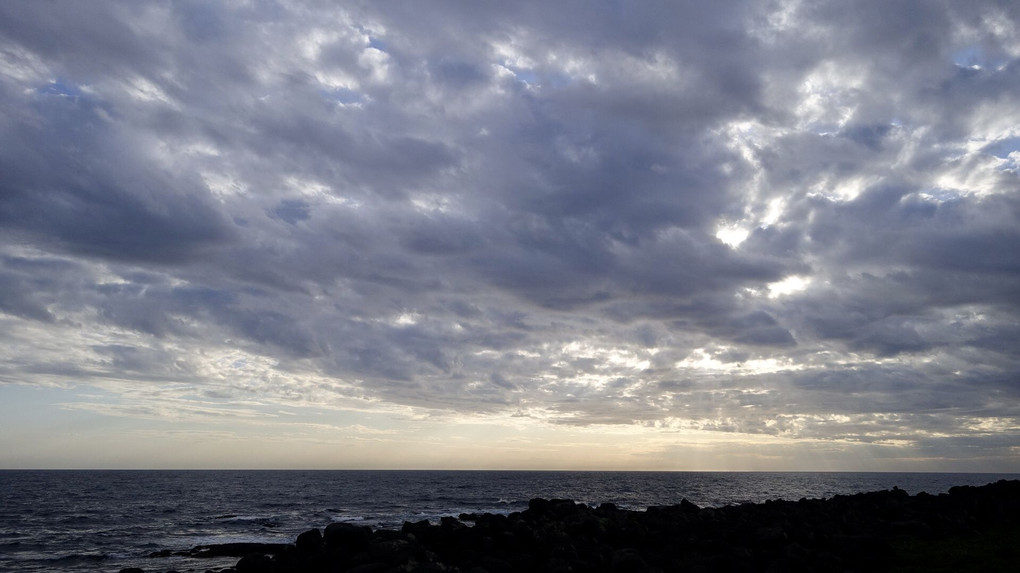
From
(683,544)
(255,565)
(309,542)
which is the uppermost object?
(683,544)

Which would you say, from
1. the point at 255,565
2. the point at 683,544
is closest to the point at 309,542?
the point at 255,565

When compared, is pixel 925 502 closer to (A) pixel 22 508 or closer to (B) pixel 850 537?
(B) pixel 850 537

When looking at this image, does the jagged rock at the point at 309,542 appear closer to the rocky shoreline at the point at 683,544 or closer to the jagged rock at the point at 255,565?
A: the rocky shoreline at the point at 683,544

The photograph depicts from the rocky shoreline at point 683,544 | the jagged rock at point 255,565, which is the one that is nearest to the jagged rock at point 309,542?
the rocky shoreline at point 683,544

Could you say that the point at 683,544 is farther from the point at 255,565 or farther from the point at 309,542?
the point at 255,565

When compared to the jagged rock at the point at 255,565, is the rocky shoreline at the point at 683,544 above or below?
above

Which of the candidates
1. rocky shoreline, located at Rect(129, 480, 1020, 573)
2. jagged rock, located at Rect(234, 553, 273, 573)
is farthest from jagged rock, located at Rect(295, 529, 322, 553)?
jagged rock, located at Rect(234, 553, 273, 573)

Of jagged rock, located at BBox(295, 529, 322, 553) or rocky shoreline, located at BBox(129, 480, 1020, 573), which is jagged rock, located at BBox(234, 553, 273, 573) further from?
jagged rock, located at BBox(295, 529, 322, 553)

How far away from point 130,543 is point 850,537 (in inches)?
1785

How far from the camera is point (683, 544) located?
92.8 ft

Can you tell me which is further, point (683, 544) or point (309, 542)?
point (309, 542)

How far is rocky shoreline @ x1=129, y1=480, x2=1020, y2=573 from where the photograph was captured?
2261 centimetres

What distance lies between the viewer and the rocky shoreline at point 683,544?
22.6 metres

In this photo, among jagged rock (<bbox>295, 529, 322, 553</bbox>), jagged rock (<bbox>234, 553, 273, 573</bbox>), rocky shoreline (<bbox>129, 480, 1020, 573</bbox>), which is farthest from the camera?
jagged rock (<bbox>295, 529, 322, 553</bbox>)
